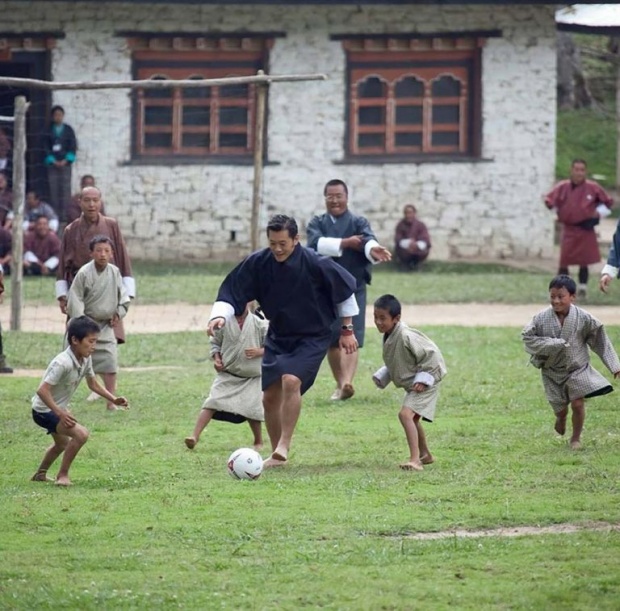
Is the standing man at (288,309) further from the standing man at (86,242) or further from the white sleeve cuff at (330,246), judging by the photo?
the standing man at (86,242)

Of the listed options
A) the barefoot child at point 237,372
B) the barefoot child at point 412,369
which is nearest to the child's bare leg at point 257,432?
the barefoot child at point 237,372

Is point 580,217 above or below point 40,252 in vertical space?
above

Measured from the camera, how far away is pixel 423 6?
2373cm

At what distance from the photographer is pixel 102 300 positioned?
12.3m

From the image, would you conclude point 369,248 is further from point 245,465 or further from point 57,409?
point 57,409

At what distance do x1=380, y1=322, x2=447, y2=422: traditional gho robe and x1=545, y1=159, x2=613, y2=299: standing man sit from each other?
A: 1090 centimetres

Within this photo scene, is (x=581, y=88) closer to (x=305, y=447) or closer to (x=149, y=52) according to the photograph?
(x=149, y=52)

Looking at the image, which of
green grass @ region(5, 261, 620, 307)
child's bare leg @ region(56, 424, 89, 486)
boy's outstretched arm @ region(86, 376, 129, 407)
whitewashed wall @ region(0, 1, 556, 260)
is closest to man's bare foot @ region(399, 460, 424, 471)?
boy's outstretched arm @ region(86, 376, 129, 407)

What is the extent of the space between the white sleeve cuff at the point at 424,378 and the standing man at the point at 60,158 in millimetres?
13307

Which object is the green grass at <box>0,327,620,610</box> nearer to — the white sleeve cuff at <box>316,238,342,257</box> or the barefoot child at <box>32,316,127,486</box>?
the barefoot child at <box>32,316,127,486</box>

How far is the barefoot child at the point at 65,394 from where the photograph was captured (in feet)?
30.0

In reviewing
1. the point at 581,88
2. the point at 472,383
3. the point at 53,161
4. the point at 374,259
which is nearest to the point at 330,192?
the point at 374,259

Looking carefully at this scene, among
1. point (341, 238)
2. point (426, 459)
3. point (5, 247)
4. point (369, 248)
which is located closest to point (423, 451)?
point (426, 459)

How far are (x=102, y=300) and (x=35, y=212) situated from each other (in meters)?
9.83
